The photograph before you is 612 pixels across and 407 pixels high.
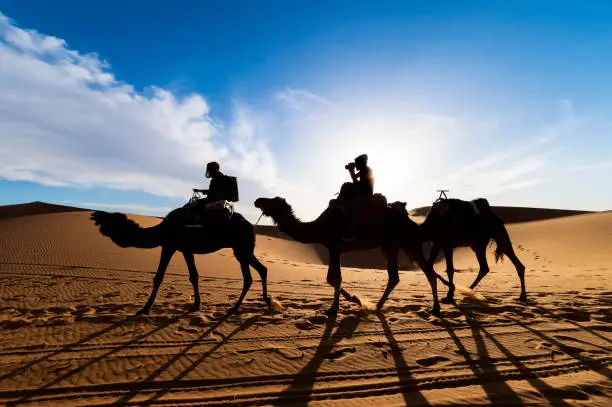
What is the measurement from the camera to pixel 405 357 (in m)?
4.54

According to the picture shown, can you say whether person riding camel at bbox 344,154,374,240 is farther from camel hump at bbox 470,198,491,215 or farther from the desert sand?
camel hump at bbox 470,198,491,215

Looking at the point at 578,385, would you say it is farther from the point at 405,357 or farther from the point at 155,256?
the point at 155,256

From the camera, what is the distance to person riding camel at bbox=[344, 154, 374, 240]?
7.07 metres

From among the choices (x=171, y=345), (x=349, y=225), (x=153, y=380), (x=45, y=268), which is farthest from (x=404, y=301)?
(x=45, y=268)

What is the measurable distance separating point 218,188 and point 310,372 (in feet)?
15.1

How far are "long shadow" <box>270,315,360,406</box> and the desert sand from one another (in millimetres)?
15

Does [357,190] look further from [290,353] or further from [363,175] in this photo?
[290,353]

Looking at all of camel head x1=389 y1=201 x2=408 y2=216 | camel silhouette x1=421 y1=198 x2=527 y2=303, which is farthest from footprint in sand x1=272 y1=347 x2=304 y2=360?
camel silhouette x1=421 y1=198 x2=527 y2=303

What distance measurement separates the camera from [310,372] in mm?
4023

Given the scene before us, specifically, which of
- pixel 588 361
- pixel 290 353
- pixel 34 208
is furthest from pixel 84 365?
pixel 34 208

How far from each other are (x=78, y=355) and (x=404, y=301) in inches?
249

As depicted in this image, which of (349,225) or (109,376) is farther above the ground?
(349,225)

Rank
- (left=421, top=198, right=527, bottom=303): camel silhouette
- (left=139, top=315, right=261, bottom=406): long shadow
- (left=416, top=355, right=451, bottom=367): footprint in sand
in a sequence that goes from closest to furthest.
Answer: (left=139, top=315, right=261, bottom=406): long shadow → (left=416, top=355, right=451, bottom=367): footprint in sand → (left=421, top=198, right=527, bottom=303): camel silhouette

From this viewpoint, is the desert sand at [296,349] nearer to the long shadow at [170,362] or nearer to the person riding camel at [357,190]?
the long shadow at [170,362]
